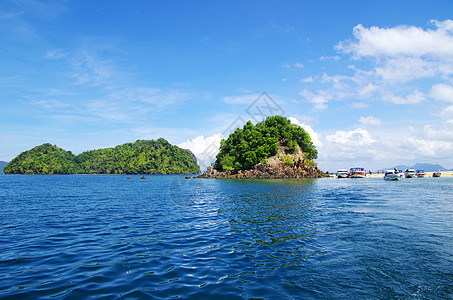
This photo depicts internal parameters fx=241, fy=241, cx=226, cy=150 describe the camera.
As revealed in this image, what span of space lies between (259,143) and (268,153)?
7.44 m

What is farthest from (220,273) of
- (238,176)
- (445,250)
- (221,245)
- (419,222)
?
(238,176)

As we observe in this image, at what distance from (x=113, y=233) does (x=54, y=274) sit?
23.3 feet

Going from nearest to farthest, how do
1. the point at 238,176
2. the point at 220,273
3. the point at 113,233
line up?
the point at 220,273 < the point at 113,233 < the point at 238,176

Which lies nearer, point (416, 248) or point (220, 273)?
point (220, 273)

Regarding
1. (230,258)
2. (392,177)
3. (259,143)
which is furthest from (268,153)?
(230,258)

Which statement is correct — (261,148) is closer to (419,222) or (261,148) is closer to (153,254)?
(419,222)

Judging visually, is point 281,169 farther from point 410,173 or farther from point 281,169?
point 410,173

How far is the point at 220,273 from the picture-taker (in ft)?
33.0

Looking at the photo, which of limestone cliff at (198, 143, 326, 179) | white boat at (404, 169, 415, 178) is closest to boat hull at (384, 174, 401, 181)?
limestone cliff at (198, 143, 326, 179)

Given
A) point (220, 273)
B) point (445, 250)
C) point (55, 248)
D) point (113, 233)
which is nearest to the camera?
point (220, 273)

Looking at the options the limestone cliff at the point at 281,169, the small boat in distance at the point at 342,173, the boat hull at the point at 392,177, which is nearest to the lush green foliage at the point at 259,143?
the limestone cliff at the point at 281,169

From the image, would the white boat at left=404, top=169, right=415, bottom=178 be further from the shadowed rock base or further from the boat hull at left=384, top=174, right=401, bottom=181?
the boat hull at left=384, top=174, right=401, bottom=181

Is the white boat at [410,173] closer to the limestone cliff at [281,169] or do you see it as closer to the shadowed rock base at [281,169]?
the shadowed rock base at [281,169]

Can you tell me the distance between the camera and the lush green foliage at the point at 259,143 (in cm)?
12700
